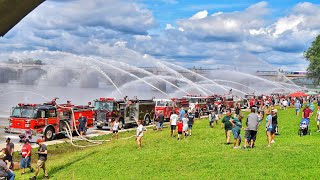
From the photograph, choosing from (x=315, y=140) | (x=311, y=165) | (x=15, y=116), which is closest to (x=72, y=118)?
(x=15, y=116)

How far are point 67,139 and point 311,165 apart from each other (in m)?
19.2

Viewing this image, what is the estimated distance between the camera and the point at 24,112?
27547mm

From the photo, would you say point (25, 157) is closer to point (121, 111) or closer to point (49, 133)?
point (49, 133)

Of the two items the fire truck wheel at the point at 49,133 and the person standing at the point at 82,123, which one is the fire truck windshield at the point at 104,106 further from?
the fire truck wheel at the point at 49,133

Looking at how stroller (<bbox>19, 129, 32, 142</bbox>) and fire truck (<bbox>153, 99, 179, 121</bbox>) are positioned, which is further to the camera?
fire truck (<bbox>153, 99, 179, 121</bbox>)

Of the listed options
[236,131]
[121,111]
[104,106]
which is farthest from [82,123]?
[236,131]

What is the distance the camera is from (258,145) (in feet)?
63.6

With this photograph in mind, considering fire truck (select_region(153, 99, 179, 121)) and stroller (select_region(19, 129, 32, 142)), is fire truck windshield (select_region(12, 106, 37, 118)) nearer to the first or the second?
stroller (select_region(19, 129, 32, 142))

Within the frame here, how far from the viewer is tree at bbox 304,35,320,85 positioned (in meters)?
108

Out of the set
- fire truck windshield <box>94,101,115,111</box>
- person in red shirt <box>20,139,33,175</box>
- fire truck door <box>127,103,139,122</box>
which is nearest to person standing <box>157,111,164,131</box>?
fire truck windshield <box>94,101,115,111</box>

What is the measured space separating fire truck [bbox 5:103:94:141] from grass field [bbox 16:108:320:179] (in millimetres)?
5980

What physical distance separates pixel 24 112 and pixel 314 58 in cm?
9571

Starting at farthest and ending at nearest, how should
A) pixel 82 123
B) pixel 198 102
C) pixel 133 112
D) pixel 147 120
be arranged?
pixel 198 102
pixel 147 120
pixel 133 112
pixel 82 123

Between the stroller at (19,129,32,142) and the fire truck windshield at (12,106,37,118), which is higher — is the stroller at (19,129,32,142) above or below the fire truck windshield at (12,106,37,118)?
below
